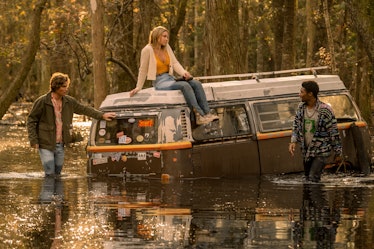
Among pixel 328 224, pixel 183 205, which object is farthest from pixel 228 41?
pixel 328 224

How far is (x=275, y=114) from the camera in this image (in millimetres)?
17734

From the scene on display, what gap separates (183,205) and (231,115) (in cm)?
400

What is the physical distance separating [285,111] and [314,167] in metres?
2.48

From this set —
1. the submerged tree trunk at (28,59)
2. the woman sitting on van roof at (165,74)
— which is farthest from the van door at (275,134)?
the submerged tree trunk at (28,59)

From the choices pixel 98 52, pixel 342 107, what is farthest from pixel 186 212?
pixel 98 52

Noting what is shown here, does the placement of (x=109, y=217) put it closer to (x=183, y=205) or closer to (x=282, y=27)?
(x=183, y=205)

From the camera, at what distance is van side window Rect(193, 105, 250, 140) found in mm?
17062

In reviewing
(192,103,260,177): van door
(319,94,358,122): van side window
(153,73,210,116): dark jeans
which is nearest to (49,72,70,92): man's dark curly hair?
(153,73,210,116): dark jeans

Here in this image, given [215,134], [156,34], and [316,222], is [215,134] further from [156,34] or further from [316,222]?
[316,222]

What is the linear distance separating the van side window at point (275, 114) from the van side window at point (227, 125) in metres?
0.25

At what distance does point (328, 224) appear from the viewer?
38.0 feet

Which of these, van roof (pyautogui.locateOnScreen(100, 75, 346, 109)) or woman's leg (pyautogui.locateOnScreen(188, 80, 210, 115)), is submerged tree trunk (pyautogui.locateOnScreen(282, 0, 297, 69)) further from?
woman's leg (pyautogui.locateOnScreen(188, 80, 210, 115))

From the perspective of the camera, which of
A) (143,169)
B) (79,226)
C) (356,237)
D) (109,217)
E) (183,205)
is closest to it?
(356,237)

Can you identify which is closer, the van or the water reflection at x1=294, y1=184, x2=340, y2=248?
the water reflection at x1=294, y1=184, x2=340, y2=248
